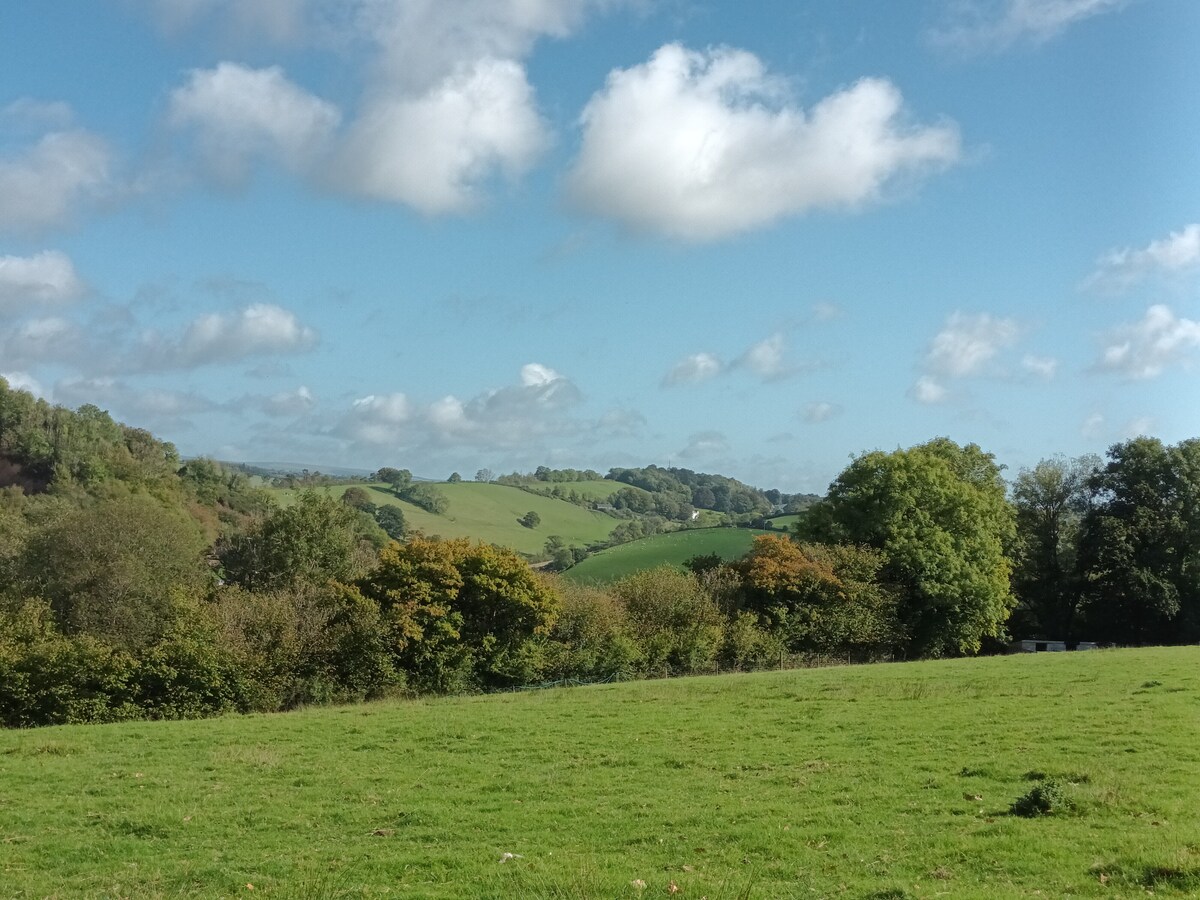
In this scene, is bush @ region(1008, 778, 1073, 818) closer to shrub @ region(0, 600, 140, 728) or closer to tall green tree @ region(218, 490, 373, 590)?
shrub @ region(0, 600, 140, 728)

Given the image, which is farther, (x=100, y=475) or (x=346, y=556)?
(x=100, y=475)

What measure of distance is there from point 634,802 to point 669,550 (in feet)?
319

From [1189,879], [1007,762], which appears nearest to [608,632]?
[1007,762]

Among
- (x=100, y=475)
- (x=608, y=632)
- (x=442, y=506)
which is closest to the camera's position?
(x=608, y=632)

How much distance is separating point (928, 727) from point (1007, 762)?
4.82m

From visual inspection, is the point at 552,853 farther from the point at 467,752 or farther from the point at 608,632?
the point at 608,632

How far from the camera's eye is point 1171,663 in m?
38.1

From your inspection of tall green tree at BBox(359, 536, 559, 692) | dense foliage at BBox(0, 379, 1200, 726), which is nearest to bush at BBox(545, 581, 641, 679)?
dense foliage at BBox(0, 379, 1200, 726)

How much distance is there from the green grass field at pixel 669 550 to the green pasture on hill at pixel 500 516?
28.6m

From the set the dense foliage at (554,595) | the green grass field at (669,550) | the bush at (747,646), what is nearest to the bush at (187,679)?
the dense foliage at (554,595)

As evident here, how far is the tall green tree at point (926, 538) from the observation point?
59469 mm

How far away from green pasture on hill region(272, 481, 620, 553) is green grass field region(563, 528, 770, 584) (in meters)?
28.6

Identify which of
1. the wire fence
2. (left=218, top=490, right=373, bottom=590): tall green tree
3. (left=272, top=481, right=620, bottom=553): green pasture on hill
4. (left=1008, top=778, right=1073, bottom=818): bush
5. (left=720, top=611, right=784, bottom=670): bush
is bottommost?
the wire fence

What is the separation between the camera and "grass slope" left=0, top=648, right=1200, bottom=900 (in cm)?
1175
